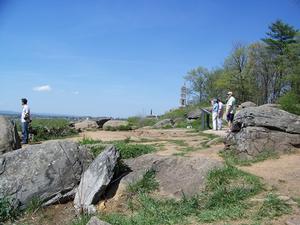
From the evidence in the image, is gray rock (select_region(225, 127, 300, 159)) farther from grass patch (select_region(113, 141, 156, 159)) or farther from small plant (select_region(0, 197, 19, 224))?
small plant (select_region(0, 197, 19, 224))

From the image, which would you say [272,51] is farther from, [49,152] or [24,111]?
[49,152]

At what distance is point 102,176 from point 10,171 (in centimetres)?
178

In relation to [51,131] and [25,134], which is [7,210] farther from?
[51,131]

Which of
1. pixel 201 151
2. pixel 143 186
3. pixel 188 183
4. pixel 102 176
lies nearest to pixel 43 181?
pixel 102 176

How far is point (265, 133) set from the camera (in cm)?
1009

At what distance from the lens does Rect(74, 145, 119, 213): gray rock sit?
6.86m

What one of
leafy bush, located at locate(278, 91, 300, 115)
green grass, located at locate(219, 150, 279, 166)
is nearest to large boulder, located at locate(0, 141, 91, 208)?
green grass, located at locate(219, 150, 279, 166)

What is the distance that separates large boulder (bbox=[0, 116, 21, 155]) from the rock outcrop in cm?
556

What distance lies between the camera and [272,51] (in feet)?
133

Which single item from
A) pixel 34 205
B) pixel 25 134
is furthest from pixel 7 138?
pixel 25 134

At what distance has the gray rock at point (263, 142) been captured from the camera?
9859 mm

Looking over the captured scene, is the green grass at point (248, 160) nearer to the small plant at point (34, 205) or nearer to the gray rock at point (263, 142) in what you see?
the gray rock at point (263, 142)

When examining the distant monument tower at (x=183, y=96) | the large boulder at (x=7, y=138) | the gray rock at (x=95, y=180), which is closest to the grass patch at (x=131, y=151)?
the gray rock at (x=95, y=180)

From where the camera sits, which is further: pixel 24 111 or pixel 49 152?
pixel 24 111
